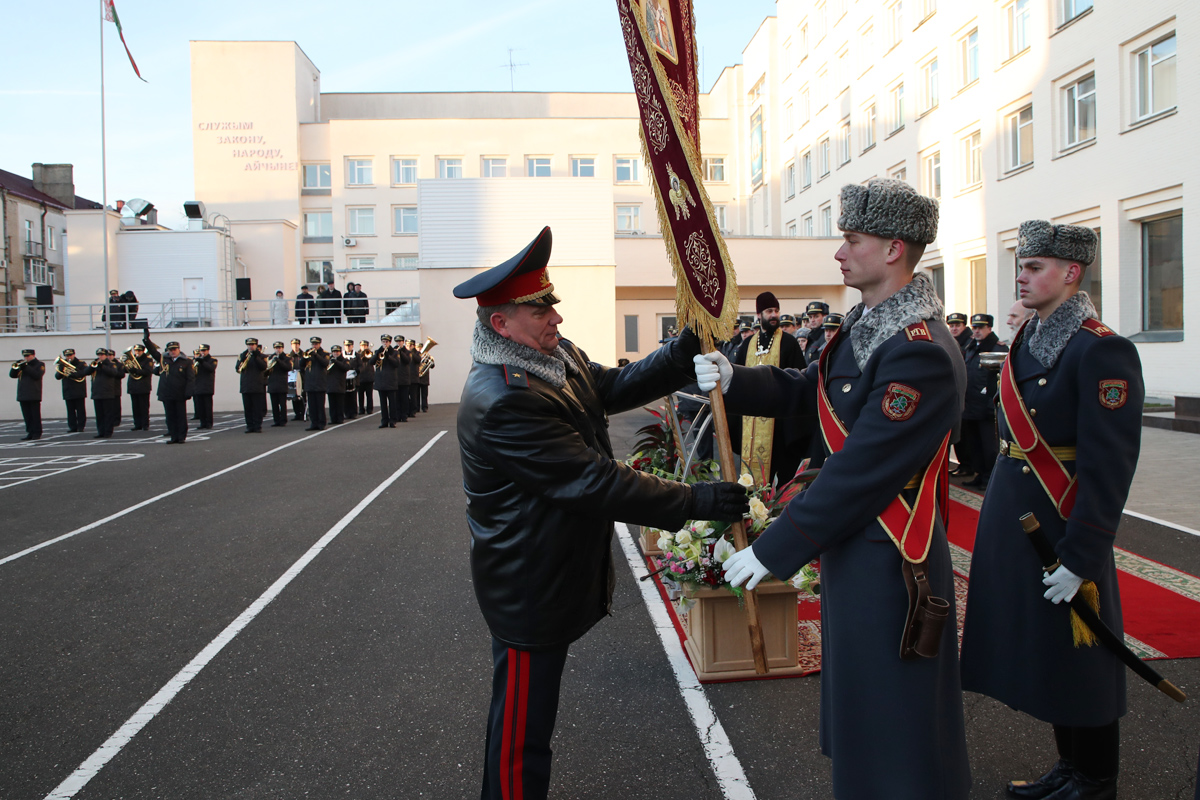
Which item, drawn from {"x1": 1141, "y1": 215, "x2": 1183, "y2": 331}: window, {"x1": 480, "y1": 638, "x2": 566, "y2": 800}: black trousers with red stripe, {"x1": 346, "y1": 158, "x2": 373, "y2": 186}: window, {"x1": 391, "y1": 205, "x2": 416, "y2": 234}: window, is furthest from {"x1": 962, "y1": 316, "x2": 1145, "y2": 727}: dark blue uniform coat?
{"x1": 346, "y1": 158, "x2": 373, "y2": 186}: window

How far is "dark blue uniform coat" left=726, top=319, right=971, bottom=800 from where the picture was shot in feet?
6.61

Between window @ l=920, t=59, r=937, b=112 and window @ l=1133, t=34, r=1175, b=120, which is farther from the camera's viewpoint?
window @ l=920, t=59, r=937, b=112

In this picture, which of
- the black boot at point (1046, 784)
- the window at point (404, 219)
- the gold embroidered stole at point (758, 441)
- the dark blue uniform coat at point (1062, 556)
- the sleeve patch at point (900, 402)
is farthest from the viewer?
the window at point (404, 219)

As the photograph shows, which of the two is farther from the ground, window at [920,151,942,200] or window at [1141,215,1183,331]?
window at [920,151,942,200]

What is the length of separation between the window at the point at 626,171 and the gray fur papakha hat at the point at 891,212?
42.1 m

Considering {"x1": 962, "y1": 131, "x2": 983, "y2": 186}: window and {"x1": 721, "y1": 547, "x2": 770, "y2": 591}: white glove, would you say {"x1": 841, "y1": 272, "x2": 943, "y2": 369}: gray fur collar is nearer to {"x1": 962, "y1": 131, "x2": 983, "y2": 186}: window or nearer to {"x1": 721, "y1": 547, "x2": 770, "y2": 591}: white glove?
{"x1": 721, "y1": 547, "x2": 770, "y2": 591}: white glove

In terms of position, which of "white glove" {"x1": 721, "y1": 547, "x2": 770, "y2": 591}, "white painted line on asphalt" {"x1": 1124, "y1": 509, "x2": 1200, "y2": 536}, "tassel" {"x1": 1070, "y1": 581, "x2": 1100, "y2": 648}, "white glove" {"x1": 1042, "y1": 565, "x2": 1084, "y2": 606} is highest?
"white glove" {"x1": 721, "y1": 547, "x2": 770, "y2": 591}

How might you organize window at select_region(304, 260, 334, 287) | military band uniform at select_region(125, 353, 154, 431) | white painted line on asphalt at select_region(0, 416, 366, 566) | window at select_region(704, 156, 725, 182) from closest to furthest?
white painted line on asphalt at select_region(0, 416, 366, 566) → military band uniform at select_region(125, 353, 154, 431) → window at select_region(304, 260, 334, 287) → window at select_region(704, 156, 725, 182)

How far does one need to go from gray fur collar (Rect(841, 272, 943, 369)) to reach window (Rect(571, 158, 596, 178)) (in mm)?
41637

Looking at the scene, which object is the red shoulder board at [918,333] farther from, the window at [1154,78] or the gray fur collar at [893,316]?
the window at [1154,78]

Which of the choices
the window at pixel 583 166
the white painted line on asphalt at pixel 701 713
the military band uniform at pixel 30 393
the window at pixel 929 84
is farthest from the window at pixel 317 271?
the white painted line on asphalt at pixel 701 713

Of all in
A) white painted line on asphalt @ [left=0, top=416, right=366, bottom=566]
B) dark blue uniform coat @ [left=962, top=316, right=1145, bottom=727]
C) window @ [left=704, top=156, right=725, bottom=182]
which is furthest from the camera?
window @ [left=704, top=156, right=725, bottom=182]

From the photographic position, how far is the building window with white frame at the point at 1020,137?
1992 centimetres

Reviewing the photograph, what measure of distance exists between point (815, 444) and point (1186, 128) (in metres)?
12.8
